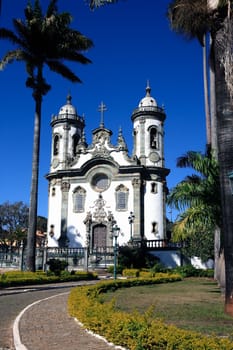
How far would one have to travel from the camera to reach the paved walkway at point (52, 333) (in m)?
7.25

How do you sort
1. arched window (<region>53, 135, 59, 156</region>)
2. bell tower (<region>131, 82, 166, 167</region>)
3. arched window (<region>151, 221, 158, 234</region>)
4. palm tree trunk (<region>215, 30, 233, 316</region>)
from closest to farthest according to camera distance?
1. palm tree trunk (<region>215, 30, 233, 316</region>)
2. arched window (<region>151, 221, 158, 234</region>)
3. bell tower (<region>131, 82, 166, 167</region>)
4. arched window (<region>53, 135, 59, 156</region>)

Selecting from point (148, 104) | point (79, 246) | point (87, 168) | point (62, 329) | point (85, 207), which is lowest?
point (62, 329)

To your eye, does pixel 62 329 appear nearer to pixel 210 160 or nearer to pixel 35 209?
pixel 210 160

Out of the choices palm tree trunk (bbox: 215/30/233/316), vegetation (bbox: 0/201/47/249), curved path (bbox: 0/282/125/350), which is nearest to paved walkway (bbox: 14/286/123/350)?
curved path (bbox: 0/282/125/350)

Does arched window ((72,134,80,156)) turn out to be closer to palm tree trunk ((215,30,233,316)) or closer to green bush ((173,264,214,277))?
green bush ((173,264,214,277))

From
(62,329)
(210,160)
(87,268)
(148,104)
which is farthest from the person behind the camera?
(148,104)

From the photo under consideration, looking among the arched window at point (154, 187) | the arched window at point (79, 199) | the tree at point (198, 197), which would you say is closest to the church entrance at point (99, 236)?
the arched window at point (79, 199)

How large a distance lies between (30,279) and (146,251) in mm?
16435

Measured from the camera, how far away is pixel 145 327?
6707mm

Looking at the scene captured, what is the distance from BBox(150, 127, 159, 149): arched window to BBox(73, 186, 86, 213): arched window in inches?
360

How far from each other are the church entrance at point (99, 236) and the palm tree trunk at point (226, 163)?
1300 inches

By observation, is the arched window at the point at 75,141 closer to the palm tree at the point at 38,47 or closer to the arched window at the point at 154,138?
the arched window at the point at 154,138

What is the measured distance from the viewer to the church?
4222 centimetres

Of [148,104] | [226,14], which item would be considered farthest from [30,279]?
[148,104]
